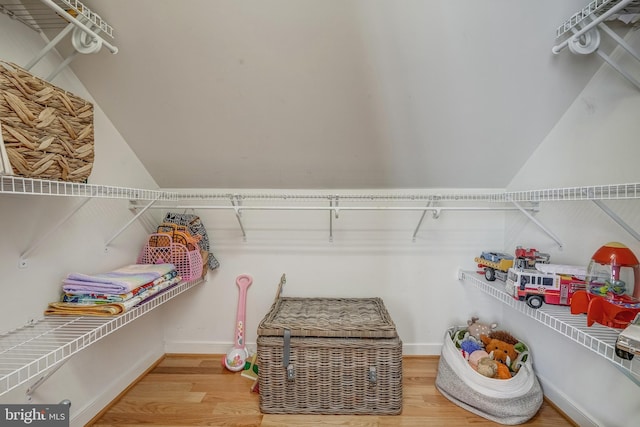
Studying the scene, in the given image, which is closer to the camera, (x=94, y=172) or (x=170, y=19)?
(x=170, y=19)

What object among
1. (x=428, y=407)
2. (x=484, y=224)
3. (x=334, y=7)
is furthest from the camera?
(x=484, y=224)

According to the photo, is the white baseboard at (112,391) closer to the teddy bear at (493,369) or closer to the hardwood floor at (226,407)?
the hardwood floor at (226,407)

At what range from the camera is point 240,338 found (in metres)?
2.04

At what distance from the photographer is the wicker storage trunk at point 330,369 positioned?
1.54 metres

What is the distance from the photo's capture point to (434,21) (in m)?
1.26

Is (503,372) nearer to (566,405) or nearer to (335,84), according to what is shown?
(566,405)

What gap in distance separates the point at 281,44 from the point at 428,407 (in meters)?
1.83

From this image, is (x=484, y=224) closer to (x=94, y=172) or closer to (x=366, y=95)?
(x=366, y=95)

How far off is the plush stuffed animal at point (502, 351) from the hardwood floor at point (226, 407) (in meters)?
0.25

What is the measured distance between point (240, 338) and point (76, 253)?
3.42 ft

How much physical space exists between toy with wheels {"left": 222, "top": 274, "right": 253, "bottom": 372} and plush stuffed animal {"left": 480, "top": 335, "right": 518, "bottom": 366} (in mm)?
1429

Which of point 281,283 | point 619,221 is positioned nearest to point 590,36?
point 619,221

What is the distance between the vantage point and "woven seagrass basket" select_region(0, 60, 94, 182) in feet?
2.84

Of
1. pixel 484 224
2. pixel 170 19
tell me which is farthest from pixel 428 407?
pixel 170 19
